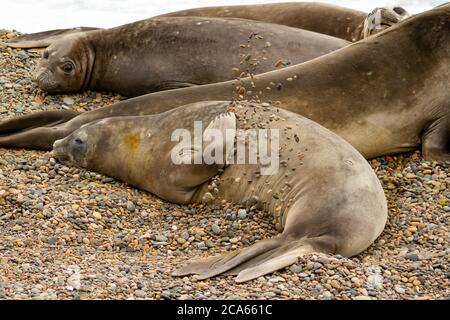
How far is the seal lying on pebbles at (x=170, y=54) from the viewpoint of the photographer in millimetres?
8242

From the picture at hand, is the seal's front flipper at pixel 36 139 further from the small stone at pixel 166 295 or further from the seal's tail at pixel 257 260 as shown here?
the small stone at pixel 166 295

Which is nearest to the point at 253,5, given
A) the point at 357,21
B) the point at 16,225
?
the point at 357,21

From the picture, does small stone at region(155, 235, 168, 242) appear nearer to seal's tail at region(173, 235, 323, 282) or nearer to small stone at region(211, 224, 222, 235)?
small stone at region(211, 224, 222, 235)

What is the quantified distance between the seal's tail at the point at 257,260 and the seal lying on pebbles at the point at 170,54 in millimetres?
2976

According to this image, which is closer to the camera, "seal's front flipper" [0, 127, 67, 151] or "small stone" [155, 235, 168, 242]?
"small stone" [155, 235, 168, 242]

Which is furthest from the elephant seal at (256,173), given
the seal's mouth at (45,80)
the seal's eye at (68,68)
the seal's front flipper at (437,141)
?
the seal's eye at (68,68)

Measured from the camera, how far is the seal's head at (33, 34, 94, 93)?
8.69m

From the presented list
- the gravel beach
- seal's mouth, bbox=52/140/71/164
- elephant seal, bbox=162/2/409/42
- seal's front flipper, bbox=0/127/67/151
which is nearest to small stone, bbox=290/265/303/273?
the gravel beach

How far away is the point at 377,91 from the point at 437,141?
0.55 meters

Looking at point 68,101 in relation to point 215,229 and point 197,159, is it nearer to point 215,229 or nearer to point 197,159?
point 197,159

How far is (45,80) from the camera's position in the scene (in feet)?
28.3

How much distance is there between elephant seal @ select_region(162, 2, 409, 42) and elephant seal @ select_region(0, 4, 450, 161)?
1.82 m

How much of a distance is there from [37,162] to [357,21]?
3.72 meters

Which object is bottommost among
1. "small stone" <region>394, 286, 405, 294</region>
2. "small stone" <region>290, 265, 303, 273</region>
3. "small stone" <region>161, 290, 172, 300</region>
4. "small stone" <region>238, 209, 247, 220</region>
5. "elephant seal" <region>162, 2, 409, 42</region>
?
"small stone" <region>394, 286, 405, 294</region>
